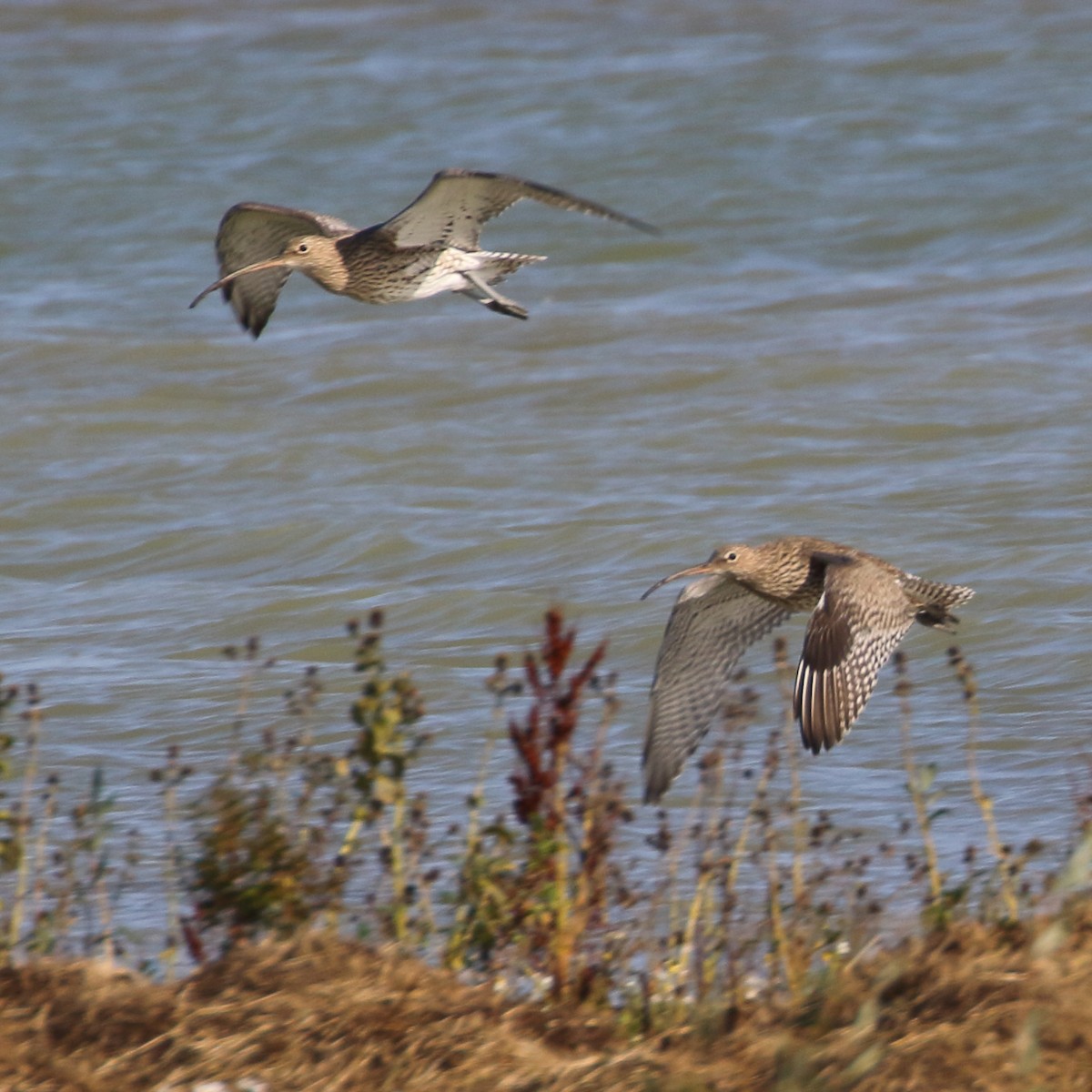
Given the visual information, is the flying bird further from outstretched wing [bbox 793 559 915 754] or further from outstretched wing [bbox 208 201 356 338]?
outstretched wing [bbox 793 559 915 754]

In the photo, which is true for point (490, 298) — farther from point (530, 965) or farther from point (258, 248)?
point (530, 965)

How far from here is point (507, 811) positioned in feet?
17.7

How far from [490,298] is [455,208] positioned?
304mm

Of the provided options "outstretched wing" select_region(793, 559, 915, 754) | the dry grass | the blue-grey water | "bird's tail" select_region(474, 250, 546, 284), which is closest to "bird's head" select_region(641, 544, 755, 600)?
"outstretched wing" select_region(793, 559, 915, 754)

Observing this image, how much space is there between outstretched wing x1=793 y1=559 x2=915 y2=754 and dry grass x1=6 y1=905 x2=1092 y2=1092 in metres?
1.53

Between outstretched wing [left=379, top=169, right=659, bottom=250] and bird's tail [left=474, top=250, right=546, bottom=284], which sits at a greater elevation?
outstretched wing [left=379, top=169, right=659, bottom=250]

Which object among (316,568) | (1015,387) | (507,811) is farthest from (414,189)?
(507,811)

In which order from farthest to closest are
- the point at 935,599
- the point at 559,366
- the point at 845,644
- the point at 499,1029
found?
1. the point at 559,366
2. the point at 935,599
3. the point at 845,644
4. the point at 499,1029

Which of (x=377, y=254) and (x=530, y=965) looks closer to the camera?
(x=530, y=965)

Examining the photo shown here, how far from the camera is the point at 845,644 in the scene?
5.42 m

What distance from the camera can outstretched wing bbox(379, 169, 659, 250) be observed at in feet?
21.4

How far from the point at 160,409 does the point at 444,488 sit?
2.28 meters

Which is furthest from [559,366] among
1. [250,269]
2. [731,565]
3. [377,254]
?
[731,565]

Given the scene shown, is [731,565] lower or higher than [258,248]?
lower
